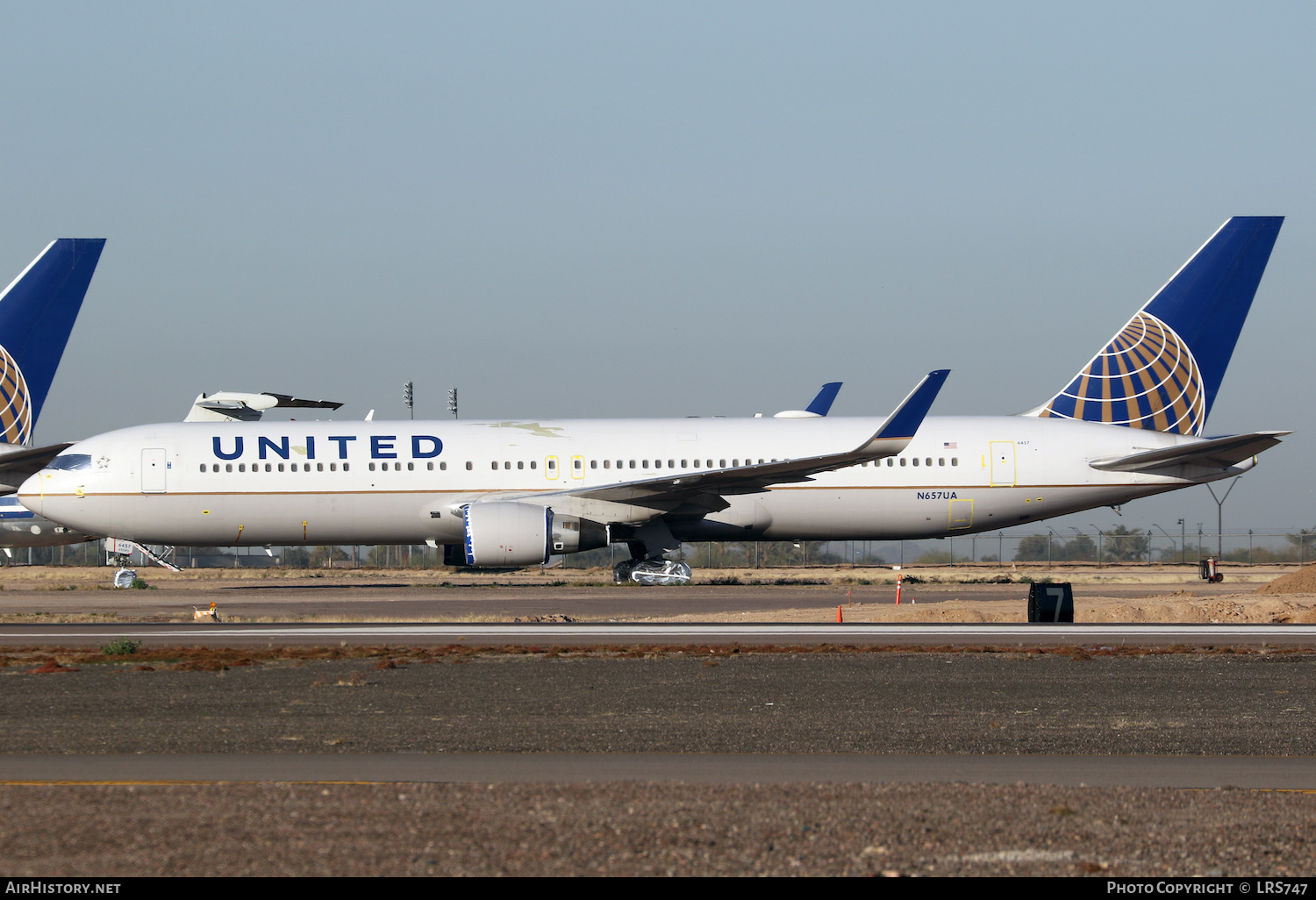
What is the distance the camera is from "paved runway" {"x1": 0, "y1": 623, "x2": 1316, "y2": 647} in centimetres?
1695

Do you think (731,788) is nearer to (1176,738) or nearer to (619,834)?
(619,834)

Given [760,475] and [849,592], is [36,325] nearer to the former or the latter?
[760,475]

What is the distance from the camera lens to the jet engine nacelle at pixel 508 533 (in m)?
28.4

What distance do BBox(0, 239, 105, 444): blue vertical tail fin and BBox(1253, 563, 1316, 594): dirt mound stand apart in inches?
914

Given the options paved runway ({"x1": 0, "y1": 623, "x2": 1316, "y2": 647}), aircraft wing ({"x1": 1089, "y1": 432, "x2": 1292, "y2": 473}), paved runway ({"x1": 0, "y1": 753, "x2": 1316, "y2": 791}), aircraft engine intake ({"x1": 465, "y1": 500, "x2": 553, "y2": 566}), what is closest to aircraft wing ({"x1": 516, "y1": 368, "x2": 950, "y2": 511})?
aircraft engine intake ({"x1": 465, "y1": 500, "x2": 553, "y2": 566})

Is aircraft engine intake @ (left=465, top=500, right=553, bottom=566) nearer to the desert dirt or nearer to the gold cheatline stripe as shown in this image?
the desert dirt

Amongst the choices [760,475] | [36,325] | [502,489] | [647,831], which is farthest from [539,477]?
[647,831]

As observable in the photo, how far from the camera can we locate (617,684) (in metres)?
12.7


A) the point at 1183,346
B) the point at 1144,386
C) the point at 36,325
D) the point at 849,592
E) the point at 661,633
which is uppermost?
the point at 1183,346

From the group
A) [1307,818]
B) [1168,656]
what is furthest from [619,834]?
[1168,656]

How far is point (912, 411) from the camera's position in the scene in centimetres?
2784

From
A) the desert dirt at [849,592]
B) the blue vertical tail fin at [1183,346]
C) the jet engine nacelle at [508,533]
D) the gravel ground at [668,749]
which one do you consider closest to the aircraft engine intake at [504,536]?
the jet engine nacelle at [508,533]

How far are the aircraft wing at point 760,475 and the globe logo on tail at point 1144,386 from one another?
23.2ft

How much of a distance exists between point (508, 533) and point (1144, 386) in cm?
1680
